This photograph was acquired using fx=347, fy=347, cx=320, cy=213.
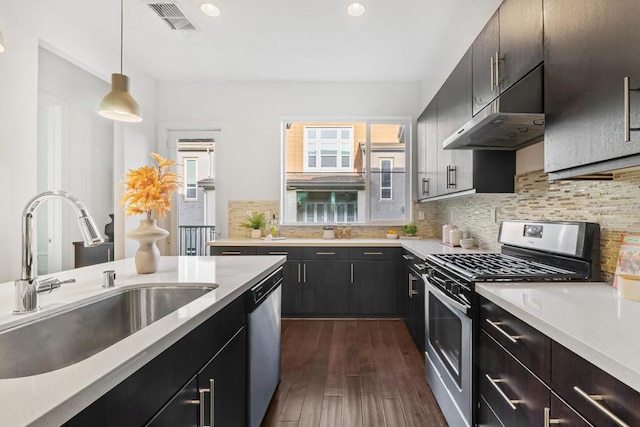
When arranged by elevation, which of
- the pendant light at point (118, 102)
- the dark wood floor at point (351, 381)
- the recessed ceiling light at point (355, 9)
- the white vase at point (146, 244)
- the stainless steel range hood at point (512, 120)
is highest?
the recessed ceiling light at point (355, 9)

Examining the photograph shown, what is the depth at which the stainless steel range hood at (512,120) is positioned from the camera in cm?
157

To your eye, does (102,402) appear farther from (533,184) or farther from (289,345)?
(289,345)

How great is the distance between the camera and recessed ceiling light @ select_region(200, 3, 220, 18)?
2.90 meters

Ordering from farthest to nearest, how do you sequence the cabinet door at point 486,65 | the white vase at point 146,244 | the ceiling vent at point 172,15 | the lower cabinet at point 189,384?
the ceiling vent at point 172,15
the cabinet door at point 486,65
the white vase at point 146,244
the lower cabinet at point 189,384

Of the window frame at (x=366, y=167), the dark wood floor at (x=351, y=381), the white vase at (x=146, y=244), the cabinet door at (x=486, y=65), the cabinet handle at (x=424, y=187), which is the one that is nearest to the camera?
the white vase at (x=146, y=244)

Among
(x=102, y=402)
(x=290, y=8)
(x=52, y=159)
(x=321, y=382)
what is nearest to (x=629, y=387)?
(x=102, y=402)

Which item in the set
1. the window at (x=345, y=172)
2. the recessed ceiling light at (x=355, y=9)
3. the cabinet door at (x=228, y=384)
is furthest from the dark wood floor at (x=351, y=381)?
the recessed ceiling light at (x=355, y=9)

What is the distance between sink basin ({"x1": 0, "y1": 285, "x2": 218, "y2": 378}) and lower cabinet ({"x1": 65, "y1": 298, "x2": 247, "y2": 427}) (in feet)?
0.87

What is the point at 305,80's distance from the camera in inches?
177

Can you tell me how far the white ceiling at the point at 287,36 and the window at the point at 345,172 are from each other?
0.64 m

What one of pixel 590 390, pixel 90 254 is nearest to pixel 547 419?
pixel 590 390

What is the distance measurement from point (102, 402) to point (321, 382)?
205 cm

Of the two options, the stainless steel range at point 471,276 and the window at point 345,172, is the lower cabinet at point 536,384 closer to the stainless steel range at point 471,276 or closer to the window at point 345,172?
the stainless steel range at point 471,276

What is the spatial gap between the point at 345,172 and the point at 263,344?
309 centimetres
